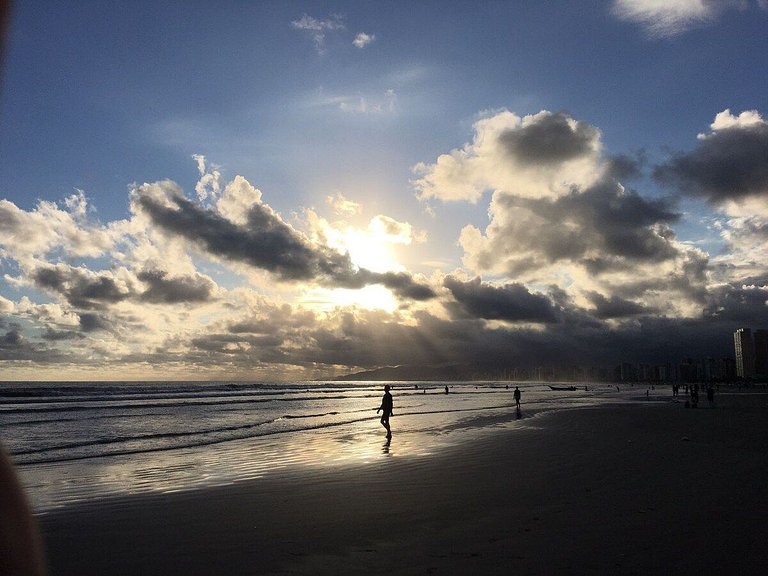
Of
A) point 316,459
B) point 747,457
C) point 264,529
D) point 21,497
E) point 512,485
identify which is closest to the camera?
point 21,497

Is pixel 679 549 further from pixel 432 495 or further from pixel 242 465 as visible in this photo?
pixel 242 465

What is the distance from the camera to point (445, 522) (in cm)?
945

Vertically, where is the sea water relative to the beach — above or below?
below

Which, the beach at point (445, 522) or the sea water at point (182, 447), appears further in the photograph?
the sea water at point (182, 447)

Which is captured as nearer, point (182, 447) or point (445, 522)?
point (445, 522)

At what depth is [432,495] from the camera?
1166cm

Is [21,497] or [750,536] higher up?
[21,497]

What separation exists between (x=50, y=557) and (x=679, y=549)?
9.44m

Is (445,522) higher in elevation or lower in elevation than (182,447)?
higher

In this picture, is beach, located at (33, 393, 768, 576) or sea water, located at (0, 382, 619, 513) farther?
sea water, located at (0, 382, 619, 513)

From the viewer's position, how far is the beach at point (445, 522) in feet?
24.7

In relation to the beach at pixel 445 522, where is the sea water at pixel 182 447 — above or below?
below

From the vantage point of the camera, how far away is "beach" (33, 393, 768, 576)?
7.54 meters

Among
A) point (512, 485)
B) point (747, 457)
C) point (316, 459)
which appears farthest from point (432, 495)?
point (747, 457)
